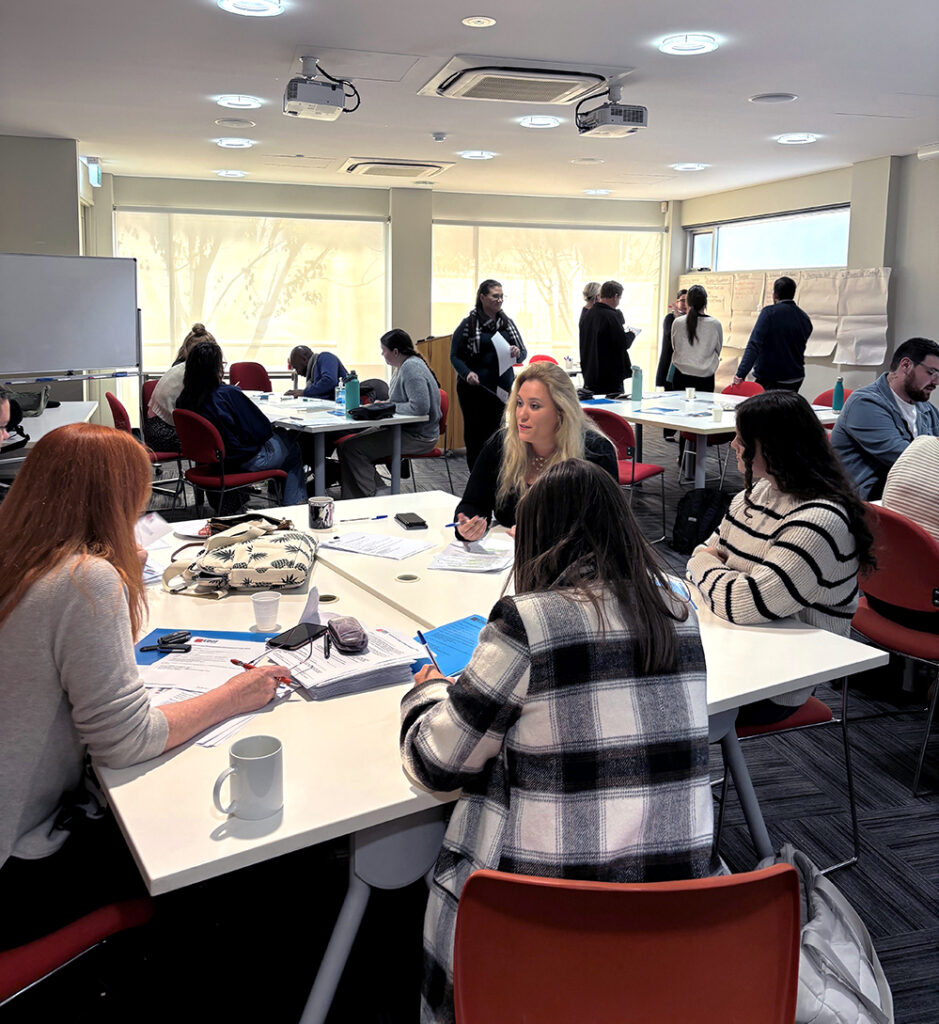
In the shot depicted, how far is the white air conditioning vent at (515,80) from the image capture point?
4875 mm

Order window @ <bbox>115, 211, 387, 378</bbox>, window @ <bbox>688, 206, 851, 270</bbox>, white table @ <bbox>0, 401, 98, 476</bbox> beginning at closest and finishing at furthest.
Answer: white table @ <bbox>0, 401, 98, 476</bbox> < window @ <bbox>688, 206, 851, 270</bbox> < window @ <bbox>115, 211, 387, 378</bbox>

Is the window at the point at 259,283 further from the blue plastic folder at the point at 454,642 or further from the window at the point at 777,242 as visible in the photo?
the blue plastic folder at the point at 454,642

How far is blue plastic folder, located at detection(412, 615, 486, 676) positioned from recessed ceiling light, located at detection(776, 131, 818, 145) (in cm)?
615

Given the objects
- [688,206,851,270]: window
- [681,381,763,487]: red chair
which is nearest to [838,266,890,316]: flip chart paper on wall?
[688,206,851,270]: window

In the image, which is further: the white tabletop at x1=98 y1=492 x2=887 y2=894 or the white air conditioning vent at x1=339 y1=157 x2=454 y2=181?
the white air conditioning vent at x1=339 y1=157 x2=454 y2=181

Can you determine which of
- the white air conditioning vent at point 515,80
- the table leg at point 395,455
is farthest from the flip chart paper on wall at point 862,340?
the table leg at point 395,455

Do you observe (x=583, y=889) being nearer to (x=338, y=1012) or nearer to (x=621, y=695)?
(x=621, y=695)

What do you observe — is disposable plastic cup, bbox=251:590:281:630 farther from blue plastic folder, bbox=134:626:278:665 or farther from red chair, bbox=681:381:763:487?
red chair, bbox=681:381:763:487

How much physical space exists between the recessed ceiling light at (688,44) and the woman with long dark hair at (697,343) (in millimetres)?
3383

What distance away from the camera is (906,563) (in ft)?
8.98

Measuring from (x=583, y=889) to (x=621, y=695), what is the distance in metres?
0.33

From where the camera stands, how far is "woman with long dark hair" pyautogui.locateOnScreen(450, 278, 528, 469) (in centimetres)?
665

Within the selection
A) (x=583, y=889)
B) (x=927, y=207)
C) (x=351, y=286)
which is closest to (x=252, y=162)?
(x=351, y=286)

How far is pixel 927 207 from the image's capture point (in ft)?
26.2
